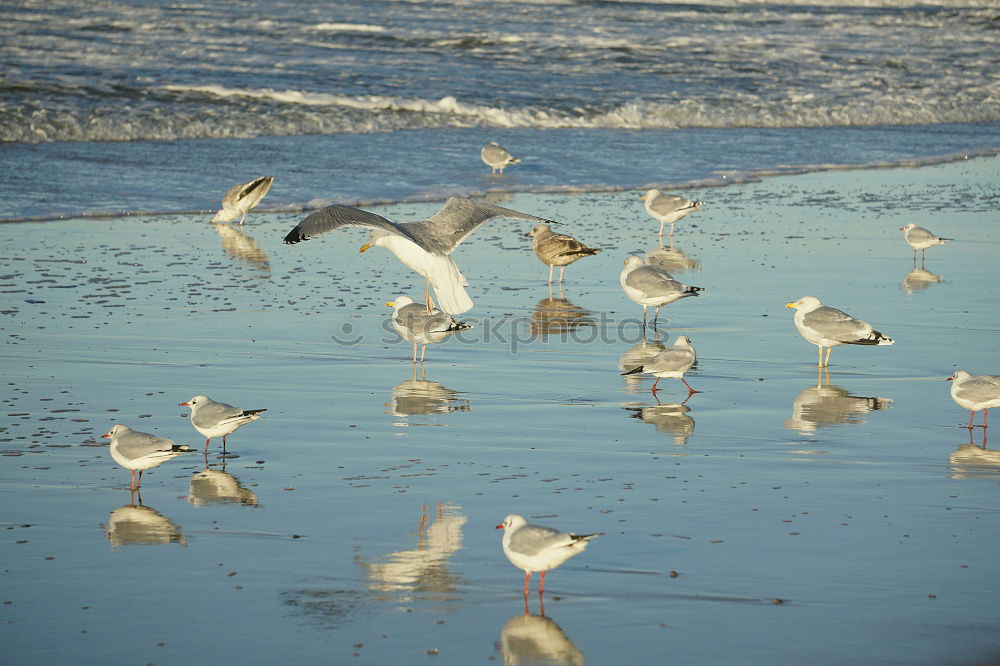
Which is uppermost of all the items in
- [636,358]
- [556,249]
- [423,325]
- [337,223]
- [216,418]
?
[337,223]

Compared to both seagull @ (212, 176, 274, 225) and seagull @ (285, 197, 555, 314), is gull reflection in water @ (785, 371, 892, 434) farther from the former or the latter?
seagull @ (212, 176, 274, 225)

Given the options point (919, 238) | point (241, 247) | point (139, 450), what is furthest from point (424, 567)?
point (241, 247)

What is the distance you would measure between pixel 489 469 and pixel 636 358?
10.2ft

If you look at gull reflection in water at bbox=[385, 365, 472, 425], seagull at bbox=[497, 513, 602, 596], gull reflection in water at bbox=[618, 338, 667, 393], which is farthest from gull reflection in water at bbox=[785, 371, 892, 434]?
seagull at bbox=[497, 513, 602, 596]

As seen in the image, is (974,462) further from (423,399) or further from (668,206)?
(668,206)

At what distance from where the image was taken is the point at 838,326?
10.2 m

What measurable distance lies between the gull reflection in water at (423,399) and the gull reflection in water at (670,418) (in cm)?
123

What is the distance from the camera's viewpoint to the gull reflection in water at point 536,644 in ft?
17.4

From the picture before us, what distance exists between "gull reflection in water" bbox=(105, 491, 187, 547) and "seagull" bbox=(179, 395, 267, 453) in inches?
32.9

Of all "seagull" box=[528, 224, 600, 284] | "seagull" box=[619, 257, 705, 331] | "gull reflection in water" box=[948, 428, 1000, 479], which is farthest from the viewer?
"seagull" box=[528, 224, 600, 284]

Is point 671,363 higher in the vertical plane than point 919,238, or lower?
lower

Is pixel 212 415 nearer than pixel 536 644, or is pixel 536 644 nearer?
pixel 536 644

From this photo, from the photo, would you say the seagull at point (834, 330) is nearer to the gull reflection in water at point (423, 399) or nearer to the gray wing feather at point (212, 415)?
the gull reflection in water at point (423, 399)

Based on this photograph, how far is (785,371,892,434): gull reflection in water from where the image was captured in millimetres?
8781
